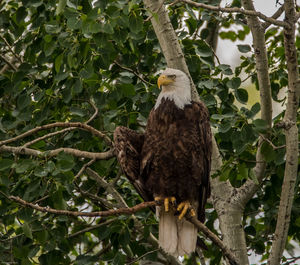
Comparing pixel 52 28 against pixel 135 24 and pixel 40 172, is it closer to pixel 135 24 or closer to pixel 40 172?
pixel 135 24

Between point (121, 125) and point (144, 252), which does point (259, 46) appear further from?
point (144, 252)

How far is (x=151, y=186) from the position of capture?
13.9 feet

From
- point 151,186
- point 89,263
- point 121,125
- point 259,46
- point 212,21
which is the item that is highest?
point 212,21

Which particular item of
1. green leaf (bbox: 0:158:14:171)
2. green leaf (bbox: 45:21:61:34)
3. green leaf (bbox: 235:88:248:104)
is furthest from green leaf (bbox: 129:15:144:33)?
green leaf (bbox: 0:158:14:171)

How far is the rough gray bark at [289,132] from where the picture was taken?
3.36 m

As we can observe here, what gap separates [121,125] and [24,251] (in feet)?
3.70

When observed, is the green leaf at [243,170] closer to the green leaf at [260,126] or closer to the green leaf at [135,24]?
the green leaf at [260,126]

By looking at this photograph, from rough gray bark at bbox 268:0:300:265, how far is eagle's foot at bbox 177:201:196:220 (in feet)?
2.42

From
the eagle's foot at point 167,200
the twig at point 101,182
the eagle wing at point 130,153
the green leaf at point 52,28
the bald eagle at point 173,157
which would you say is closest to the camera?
the green leaf at point 52,28

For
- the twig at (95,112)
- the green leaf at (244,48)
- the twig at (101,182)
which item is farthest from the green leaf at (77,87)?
the green leaf at (244,48)

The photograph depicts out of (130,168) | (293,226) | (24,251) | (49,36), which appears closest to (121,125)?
(130,168)

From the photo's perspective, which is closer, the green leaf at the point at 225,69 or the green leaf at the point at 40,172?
the green leaf at the point at 40,172

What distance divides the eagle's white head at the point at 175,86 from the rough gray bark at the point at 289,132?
85 cm

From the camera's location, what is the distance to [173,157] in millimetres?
4039
